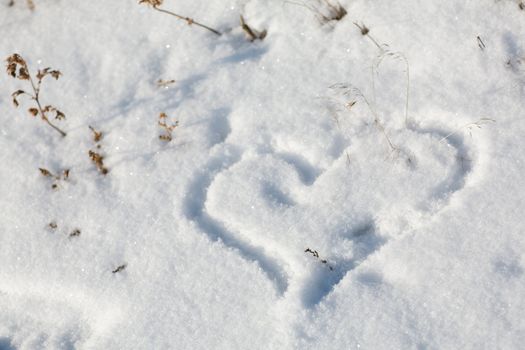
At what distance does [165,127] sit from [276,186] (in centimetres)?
67

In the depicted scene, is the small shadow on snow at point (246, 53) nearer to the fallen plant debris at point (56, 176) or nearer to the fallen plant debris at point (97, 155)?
the fallen plant debris at point (97, 155)

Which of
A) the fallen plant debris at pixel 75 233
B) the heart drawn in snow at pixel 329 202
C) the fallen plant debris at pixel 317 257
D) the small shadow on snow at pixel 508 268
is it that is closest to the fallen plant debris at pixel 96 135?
the fallen plant debris at pixel 75 233

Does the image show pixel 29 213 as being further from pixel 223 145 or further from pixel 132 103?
pixel 223 145

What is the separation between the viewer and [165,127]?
3.16 m

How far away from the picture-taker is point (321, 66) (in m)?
3.16

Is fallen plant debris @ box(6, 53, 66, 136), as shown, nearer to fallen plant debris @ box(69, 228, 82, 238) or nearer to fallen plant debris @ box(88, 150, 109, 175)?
fallen plant debris @ box(88, 150, 109, 175)

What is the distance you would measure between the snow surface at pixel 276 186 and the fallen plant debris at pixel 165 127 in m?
0.03

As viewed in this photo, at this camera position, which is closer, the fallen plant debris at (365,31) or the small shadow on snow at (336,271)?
the small shadow on snow at (336,271)

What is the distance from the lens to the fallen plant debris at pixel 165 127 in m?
3.13

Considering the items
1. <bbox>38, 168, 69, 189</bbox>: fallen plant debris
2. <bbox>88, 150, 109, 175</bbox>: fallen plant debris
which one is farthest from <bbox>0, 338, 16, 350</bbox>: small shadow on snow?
<bbox>88, 150, 109, 175</bbox>: fallen plant debris

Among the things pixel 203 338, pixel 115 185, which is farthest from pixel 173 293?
pixel 115 185

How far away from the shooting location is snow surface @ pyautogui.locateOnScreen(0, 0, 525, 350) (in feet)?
8.92

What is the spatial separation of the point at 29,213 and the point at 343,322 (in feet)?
5.63

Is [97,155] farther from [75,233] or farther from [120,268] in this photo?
[120,268]
